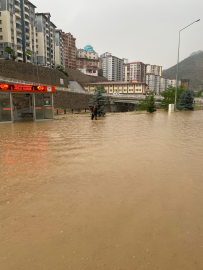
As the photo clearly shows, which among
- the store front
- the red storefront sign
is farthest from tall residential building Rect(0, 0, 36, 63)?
the red storefront sign

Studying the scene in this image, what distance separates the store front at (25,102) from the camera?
17922 millimetres

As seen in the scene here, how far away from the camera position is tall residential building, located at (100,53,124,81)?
14656cm

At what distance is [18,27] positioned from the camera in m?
62.2

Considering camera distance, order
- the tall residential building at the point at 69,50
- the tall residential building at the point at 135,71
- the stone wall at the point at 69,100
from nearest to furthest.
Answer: the stone wall at the point at 69,100
the tall residential building at the point at 69,50
the tall residential building at the point at 135,71

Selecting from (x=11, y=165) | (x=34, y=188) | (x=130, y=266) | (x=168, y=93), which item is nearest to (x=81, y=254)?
(x=130, y=266)

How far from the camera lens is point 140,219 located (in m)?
3.07

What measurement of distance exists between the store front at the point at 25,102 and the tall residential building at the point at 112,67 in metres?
134

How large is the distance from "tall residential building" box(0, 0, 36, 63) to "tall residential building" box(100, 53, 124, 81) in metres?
82.5

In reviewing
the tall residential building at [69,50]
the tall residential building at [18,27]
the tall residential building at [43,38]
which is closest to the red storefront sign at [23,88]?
the tall residential building at [18,27]

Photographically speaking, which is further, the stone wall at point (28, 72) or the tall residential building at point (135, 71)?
the tall residential building at point (135, 71)

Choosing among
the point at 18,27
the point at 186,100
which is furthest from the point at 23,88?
the point at 18,27

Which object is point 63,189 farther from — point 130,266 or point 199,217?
point 199,217

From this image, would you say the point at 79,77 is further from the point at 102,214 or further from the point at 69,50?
the point at 102,214

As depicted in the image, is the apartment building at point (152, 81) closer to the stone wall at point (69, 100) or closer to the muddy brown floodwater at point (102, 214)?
the stone wall at point (69, 100)
